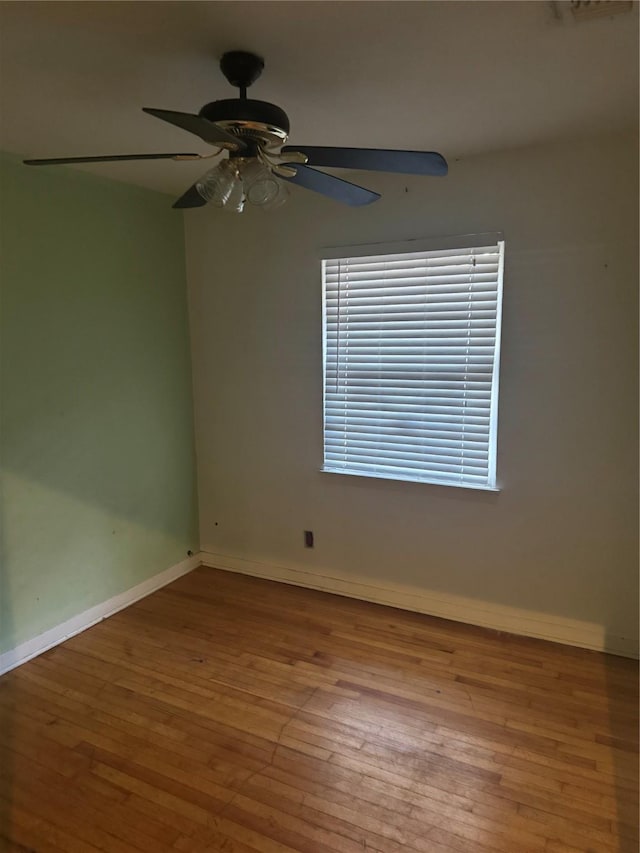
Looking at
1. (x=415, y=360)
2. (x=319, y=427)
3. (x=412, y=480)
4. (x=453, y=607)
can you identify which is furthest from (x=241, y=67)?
(x=453, y=607)

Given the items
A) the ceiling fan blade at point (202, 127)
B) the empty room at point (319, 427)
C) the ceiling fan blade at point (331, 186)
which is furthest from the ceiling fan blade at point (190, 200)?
the ceiling fan blade at point (202, 127)

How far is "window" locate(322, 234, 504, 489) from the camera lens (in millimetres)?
2855

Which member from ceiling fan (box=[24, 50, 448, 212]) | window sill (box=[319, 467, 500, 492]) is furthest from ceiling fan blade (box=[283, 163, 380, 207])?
window sill (box=[319, 467, 500, 492])

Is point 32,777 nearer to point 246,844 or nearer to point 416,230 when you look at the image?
point 246,844

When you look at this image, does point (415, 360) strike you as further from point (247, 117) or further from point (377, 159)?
point (247, 117)

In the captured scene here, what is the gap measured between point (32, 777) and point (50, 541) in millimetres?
1143

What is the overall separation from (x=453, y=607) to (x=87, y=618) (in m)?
2.03

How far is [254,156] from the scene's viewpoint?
5.59ft

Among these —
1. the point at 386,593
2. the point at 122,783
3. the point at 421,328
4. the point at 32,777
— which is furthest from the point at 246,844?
the point at 421,328

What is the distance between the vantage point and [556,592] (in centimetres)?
286

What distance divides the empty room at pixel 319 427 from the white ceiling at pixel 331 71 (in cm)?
1

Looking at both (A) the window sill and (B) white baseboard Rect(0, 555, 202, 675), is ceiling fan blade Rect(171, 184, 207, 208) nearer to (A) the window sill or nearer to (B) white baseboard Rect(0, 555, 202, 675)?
(A) the window sill

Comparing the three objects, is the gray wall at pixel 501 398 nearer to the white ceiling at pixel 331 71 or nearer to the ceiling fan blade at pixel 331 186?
the white ceiling at pixel 331 71

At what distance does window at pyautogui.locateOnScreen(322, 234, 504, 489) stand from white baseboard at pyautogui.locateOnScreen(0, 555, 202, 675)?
1.30m
